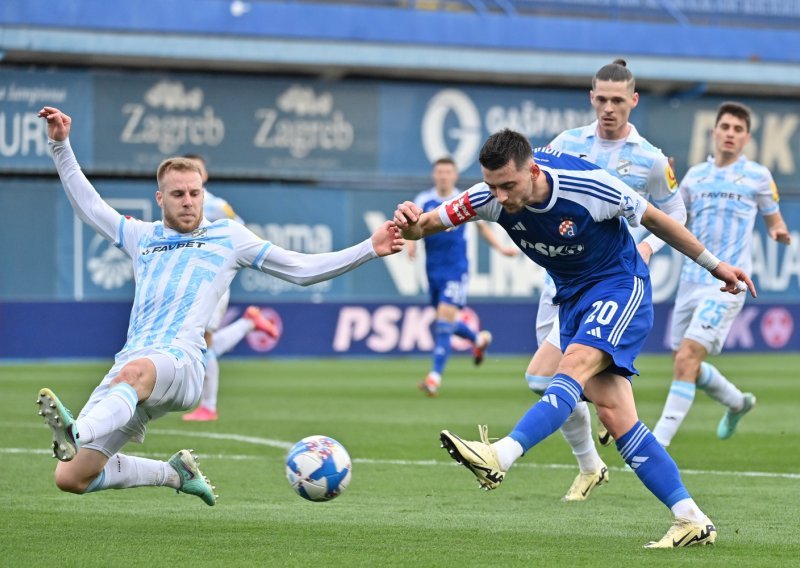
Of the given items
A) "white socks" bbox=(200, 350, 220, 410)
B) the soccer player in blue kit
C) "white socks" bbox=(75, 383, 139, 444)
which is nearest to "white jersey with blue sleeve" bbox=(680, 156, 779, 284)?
the soccer player in blue kit

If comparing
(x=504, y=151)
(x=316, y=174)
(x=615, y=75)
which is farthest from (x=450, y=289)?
(x=316, y=174)

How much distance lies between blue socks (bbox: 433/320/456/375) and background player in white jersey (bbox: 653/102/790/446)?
19.1ft

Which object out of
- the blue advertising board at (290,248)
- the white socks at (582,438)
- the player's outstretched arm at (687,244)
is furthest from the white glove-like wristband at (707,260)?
the blue advertising board at (290,248)

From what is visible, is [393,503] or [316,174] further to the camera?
[316,174]

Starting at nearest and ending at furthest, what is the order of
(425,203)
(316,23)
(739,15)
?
(425,203) → (316,23) → (739,15)

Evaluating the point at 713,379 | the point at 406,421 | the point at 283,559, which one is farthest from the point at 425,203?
the point at 283,559

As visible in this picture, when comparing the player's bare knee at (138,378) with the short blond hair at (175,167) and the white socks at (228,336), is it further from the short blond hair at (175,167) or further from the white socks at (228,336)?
the white socks at (228,336)

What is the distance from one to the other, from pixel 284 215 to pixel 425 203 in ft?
40.2

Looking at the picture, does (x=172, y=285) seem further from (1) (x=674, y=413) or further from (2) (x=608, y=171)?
(1) (x=674, y=413)

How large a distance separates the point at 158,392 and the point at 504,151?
1.91 metres

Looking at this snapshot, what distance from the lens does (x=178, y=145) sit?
2858 centimetres

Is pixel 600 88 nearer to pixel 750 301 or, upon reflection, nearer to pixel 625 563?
pixel 625 563

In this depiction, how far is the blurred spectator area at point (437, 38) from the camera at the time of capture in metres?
27.8

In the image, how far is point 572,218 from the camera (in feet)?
21.7
